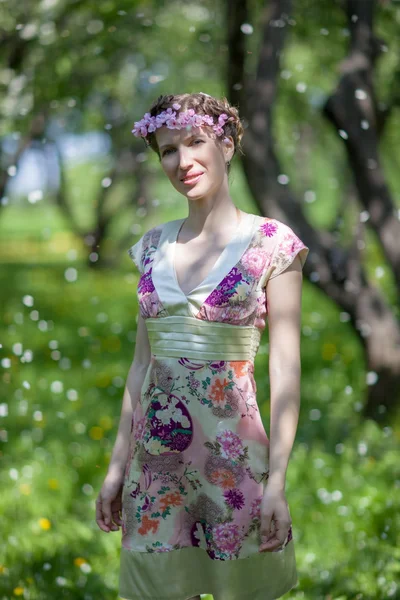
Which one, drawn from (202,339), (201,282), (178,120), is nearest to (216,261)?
(201,282)

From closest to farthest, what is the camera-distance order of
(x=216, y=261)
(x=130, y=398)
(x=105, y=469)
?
(x=216, y=261) < (x=130, y=398) < (x=105, y=469)

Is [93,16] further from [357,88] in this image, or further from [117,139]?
[117,139]

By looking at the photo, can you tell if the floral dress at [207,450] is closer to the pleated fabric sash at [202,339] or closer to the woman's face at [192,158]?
the pleated fabric sash at [202,339]

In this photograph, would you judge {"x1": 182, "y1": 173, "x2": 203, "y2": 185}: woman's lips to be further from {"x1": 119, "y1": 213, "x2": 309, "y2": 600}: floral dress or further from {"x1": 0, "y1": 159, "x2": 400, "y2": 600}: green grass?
{"x1": 0, "y1": 159, "x2": 400, "y2": 600}: green grass

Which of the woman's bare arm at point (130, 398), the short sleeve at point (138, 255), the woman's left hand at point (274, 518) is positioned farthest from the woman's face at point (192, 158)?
the woman's left hand at point (274, 518)

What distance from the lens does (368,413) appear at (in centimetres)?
450

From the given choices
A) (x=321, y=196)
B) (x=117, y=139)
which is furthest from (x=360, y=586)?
(x=321, y=196)

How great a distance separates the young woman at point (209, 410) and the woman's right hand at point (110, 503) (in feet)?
0.23

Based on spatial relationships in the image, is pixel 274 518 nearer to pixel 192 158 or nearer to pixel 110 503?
pixel 110 503

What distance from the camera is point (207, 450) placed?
72.2 inches

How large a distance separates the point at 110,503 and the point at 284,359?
0.55 metres

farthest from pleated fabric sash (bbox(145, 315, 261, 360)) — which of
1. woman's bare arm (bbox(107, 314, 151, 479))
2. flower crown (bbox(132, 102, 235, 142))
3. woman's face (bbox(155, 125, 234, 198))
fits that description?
flower crown (bbox(132, 102, 235, 142))

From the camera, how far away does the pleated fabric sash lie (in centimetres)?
185

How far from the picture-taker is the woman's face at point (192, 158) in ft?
6.12
